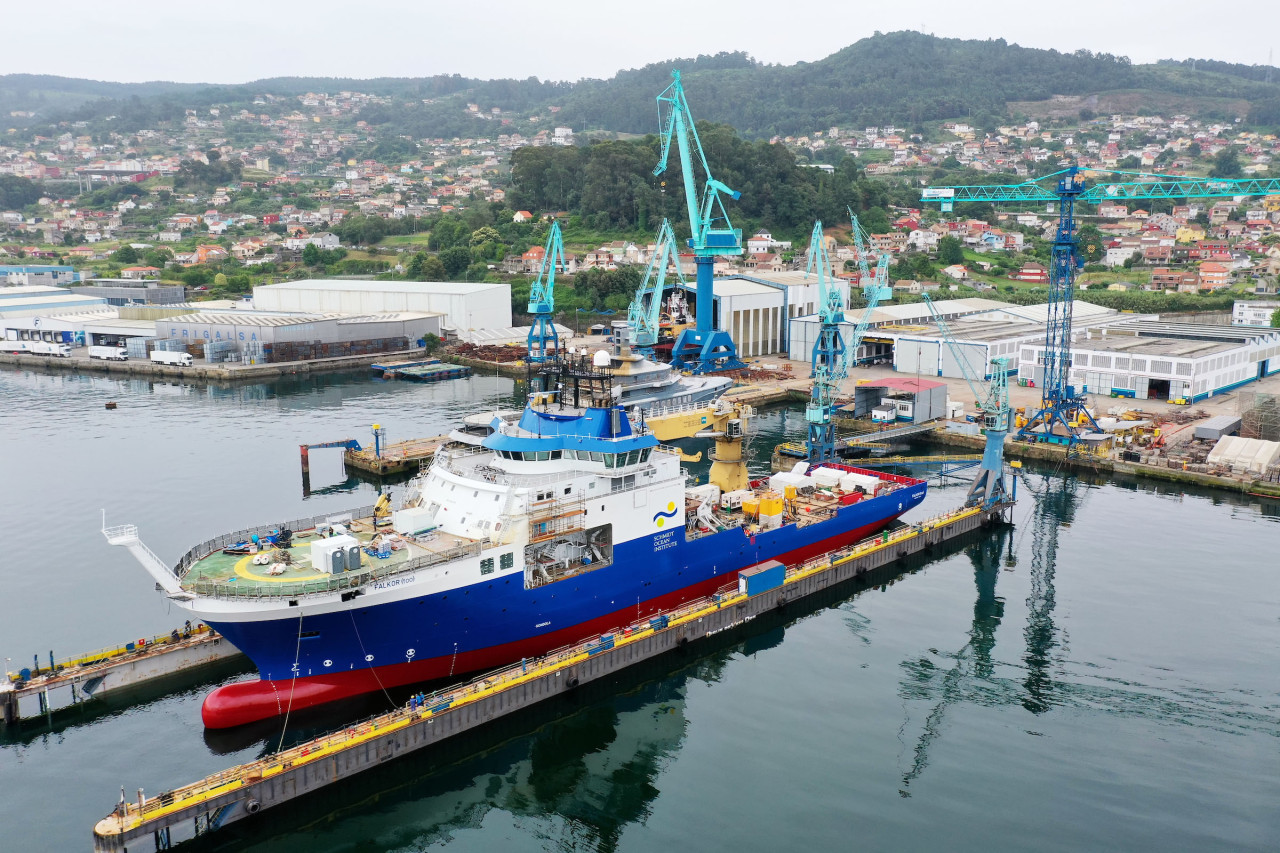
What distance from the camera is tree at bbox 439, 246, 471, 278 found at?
10262cm

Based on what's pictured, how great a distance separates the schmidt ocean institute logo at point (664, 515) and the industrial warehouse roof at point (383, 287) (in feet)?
197

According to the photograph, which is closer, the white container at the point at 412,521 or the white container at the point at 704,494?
the white container at the point at 412,521

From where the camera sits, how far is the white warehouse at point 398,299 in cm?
8281

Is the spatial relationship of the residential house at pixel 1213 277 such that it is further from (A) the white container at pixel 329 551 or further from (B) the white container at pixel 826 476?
(A) the white container at pixel 329 551

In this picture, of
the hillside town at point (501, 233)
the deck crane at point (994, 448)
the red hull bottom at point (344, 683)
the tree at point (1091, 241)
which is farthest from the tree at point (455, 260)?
the red hull bottom at point (344, 683)

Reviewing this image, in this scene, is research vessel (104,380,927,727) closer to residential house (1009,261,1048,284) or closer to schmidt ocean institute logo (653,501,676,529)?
schmidt ocean institute logo (653,501,676,529)

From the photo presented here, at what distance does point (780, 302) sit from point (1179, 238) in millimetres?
75646

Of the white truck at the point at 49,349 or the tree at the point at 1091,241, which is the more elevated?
the tree at the point at 1091,241

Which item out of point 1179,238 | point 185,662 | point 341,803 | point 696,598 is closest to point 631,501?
point 696,598

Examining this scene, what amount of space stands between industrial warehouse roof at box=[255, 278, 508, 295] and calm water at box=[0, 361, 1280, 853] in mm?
50960

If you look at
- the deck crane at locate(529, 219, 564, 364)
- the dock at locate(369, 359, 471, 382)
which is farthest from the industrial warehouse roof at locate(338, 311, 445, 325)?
the deck crane at locate(529, 219, 564, 364)

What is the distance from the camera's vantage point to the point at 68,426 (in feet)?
167

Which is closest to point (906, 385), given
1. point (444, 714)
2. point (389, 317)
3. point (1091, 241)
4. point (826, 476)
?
point (826, 476)

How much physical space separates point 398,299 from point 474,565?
67.7 meters
